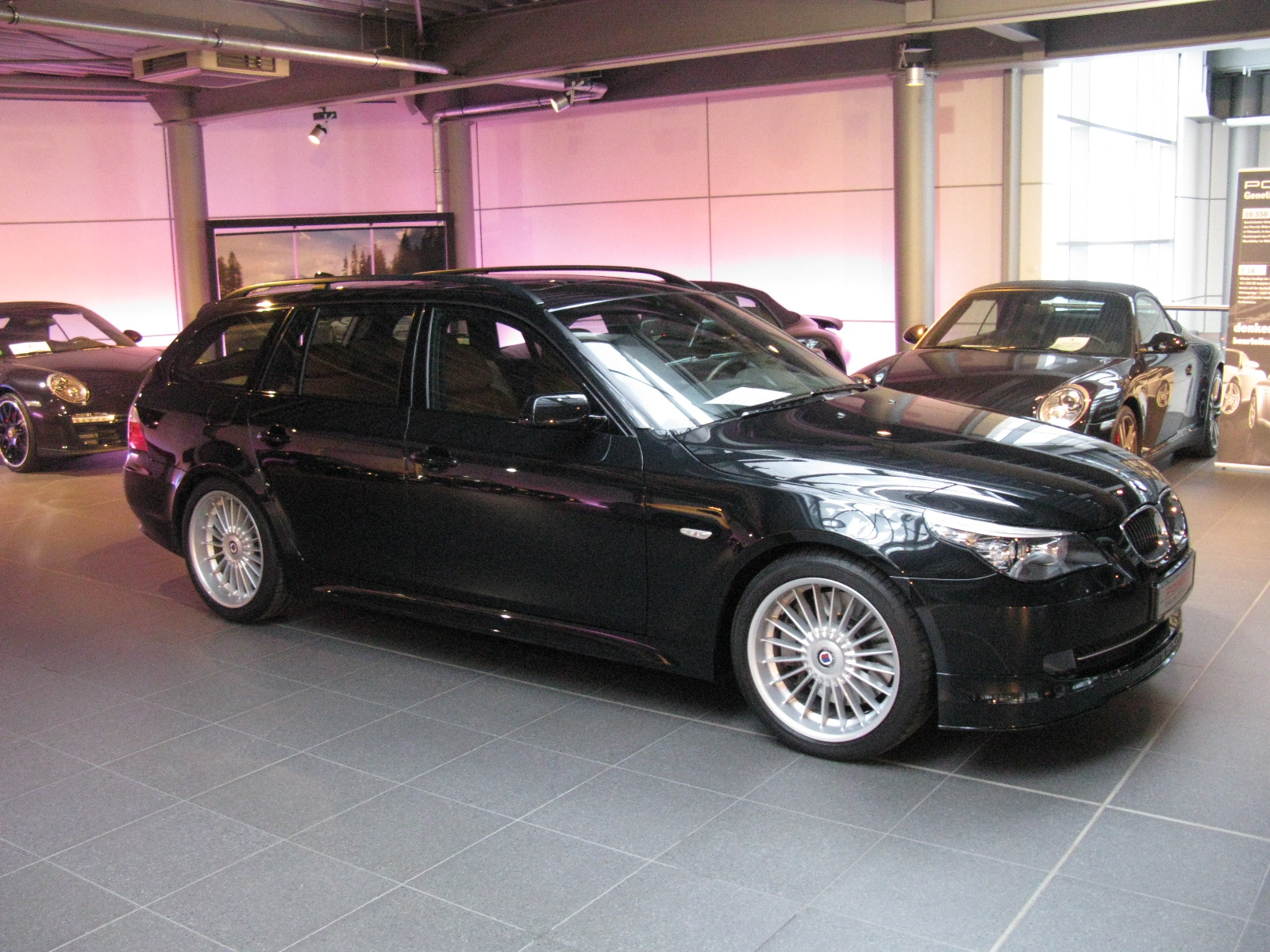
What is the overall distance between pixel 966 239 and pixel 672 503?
31.0 ft

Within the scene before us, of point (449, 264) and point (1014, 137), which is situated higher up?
point (1014, 137)

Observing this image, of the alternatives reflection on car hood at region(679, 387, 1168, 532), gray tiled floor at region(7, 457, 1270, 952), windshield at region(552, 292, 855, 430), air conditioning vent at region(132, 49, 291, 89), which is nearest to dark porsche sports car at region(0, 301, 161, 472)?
air conditioning vent at region(132, 49, 291, 89)

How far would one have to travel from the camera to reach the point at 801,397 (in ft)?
15.6

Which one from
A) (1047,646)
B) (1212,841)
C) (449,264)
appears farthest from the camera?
(449,264)

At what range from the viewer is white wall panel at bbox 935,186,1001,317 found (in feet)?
41.0

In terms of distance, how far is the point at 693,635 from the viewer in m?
4.18

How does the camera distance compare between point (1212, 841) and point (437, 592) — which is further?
point (437, 592)

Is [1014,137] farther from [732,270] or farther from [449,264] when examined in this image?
[449,264]

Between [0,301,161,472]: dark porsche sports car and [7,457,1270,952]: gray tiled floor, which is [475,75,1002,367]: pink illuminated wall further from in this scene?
[7,457,1270,952]: gray tiled floor

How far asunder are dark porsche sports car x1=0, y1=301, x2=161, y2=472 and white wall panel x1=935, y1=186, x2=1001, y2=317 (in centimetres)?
790

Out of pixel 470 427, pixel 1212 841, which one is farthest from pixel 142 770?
pixel 1212 841

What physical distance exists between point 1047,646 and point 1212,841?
68 cm

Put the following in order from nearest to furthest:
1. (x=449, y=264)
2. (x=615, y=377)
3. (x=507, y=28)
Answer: (x=615, y=377)
(x=507, y=28)
(x=449, y=264)

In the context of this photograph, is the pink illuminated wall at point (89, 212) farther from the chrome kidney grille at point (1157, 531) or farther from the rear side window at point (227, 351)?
the chrome kidney grille at point (1157, 531)
